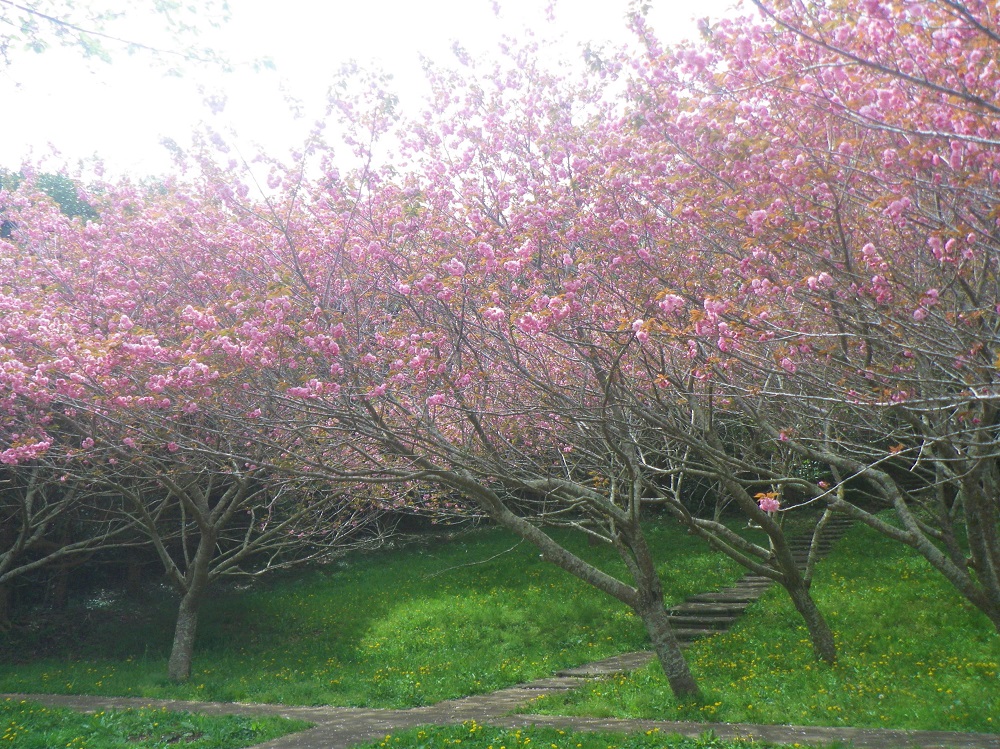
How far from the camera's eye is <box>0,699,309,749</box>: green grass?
8422mm

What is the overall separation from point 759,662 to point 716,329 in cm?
577

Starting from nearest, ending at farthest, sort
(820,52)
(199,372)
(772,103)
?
(820,52)
(772,103)
(199,372)

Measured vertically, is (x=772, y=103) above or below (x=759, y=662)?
above

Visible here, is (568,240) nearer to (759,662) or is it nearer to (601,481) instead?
(601,481)

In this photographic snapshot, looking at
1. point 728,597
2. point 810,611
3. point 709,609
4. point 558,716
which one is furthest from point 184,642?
point 810,611

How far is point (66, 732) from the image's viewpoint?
8789 mm

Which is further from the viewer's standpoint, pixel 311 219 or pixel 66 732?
pixel 311 219

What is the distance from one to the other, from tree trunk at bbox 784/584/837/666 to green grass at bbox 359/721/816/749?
3.25m

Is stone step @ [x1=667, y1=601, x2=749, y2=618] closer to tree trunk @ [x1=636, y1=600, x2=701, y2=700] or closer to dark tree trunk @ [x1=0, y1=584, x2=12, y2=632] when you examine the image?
tree trunk @ [x1=636, y1=600, x2=701, y2=700]

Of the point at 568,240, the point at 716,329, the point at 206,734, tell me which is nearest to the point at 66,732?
the point at 206,734

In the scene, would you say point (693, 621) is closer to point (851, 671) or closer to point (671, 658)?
point (851, 671)

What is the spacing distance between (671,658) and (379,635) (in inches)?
286

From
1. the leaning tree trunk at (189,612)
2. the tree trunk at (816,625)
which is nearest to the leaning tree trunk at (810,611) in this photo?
the tree trunk at (816,625)

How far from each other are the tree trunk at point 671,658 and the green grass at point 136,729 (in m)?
4.28
